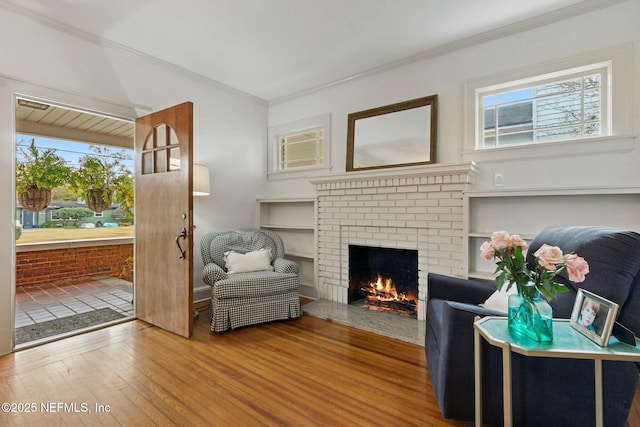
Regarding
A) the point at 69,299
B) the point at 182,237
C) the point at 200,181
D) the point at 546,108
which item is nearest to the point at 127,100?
the point at 200,181

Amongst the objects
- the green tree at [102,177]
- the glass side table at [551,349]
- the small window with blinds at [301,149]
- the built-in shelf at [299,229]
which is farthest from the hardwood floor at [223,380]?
the green tree at [102,177]

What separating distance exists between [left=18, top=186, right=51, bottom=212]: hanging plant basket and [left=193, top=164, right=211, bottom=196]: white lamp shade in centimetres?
270

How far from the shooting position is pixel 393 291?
138 inches

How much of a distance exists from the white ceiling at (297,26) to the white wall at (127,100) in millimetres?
171

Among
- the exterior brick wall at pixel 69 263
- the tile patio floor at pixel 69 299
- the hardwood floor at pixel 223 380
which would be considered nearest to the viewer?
the hardwood floor at pixel 223 380

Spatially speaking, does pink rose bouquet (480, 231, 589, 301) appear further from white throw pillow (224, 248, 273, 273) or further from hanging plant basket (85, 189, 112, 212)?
hanging plant basket (85, 189, 112, 212)

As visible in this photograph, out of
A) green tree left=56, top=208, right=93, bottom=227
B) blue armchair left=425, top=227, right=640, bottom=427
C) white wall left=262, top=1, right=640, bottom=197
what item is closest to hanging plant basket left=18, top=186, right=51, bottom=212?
green tree left=56, top=208, right=93, bottom=227

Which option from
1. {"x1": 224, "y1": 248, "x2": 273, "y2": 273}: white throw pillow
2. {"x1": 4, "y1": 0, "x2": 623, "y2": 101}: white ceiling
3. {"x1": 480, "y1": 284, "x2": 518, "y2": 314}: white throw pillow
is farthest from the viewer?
{"x1": 224, "y1": 248, "x2": 273, "y2": 273}: white throw pillow

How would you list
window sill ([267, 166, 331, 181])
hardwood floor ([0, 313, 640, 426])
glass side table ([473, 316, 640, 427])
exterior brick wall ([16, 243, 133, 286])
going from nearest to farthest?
glass side table ([473, 316, 640, 427]), hardwood floor ([0, 313, 640, 426]), window sill ([267, 166, 331, 181]), exterior brick wall ([16, 243, 133, 286])

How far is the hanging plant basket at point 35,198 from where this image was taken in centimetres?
421

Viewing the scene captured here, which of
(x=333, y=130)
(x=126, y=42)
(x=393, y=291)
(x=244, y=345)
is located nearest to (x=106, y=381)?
(x=244, y=345)

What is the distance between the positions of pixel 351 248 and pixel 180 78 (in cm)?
272

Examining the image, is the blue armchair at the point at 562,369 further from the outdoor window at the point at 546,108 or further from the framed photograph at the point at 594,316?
the outdoor window at the point at 546,108

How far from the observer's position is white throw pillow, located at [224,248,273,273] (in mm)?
3271
